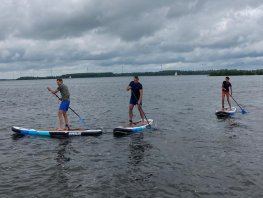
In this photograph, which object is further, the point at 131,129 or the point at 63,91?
the point at 131,129

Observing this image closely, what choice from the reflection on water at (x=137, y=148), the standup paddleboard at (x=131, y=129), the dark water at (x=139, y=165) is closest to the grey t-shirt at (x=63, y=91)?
the dark water at (x=139, y=165)

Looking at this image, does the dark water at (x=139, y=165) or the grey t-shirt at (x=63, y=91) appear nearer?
the dark water at (x=139, y=165)

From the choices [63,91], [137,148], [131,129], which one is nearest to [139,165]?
[137,148]

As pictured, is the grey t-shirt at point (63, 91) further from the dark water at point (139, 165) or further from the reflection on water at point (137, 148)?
the reflection on water at point (137, 148)

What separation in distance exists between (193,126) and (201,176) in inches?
401

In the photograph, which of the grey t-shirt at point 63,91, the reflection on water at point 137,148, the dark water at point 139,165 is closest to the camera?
the dark water at point 139,165

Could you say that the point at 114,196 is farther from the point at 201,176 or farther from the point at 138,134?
the point at 138,134

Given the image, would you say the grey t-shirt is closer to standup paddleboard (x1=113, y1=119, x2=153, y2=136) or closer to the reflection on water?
standup paddleboard (x1=113, y1=119, x2=153, y2=136)

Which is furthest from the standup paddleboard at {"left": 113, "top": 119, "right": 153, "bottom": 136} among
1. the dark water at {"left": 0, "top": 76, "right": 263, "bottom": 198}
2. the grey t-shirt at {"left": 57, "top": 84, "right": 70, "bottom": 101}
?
the grey t-shirt at {"left": 57, "top": 84, "right": 70, "bottom": 101}

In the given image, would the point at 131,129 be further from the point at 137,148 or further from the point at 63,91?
the point at 63,91

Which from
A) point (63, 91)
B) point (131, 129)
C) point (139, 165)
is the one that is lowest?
point (139, 165)

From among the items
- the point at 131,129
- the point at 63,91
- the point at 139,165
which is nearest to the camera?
the point at 139,165

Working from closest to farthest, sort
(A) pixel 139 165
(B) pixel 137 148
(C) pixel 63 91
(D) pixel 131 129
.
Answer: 1. (A) pixel 139 165
2. (B) pixel 137 148
3. (C) pixel 63 91
4. (D) pixel 131 129

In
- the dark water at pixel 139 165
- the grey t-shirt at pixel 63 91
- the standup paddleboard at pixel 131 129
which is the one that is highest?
the grey t-shirt at pixel 63 91
